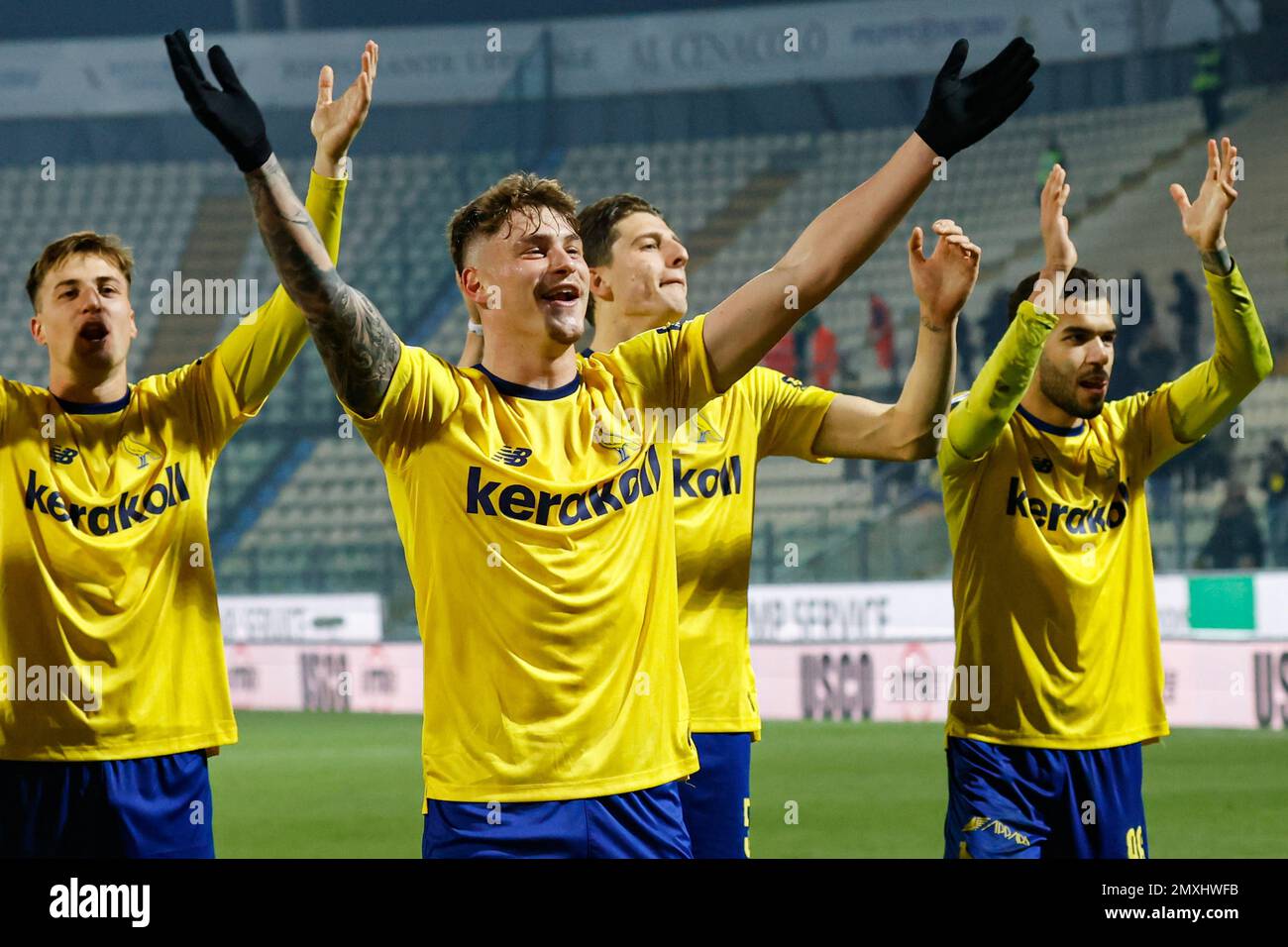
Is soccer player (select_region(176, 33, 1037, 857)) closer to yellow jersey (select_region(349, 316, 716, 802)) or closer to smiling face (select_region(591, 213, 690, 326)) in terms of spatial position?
yellow jersey (select_region(349, 316, 716, 802))

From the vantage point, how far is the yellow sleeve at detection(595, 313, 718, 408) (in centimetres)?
352

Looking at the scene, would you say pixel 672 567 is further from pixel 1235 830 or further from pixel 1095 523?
pixel 1235 830

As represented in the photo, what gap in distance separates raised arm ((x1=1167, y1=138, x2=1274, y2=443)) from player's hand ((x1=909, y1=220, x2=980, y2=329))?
1.47m

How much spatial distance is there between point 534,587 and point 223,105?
44.2 inches

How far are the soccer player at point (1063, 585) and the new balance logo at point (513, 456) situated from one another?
1612 millimetres

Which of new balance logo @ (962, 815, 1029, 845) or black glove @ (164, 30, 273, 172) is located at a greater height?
black glove @ (164, 30, 273, 172)

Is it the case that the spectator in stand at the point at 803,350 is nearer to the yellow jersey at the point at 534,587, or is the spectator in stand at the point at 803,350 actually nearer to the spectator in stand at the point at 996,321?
the spectator in stand at the point at 996,321

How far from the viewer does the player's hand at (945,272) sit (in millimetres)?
3596

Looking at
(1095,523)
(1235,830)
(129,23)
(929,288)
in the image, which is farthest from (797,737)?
(129,23)

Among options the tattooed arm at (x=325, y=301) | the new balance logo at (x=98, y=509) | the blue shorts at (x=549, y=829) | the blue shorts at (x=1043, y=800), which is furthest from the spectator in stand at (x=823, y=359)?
the tattooed arm at (x=325, y=301)

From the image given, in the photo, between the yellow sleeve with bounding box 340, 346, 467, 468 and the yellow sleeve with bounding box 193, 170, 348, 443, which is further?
the yellow sleeve with bounding box 193, 170, 348, 443

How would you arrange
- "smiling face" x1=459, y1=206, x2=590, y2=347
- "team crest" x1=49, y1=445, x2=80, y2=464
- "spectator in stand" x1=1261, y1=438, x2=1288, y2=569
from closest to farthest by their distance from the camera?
"smiling face" x1=459, y1=206, x2=590, y2=347
"team crest" x1=49, y1=445, x2=80, y2=464
"spectator in stand" x1=1261, y1=438, x2=1288, y2=569

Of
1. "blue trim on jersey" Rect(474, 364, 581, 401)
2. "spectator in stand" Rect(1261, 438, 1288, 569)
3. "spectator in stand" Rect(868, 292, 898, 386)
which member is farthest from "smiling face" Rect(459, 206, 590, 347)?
"spectator in stand" Rect(868, 292, 898, 386)

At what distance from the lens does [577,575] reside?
328cm
